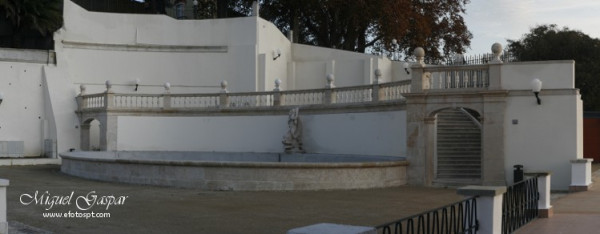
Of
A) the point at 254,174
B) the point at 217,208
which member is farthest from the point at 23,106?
the point at 217,208

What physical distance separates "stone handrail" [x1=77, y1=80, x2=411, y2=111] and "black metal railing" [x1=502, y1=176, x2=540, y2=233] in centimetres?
932

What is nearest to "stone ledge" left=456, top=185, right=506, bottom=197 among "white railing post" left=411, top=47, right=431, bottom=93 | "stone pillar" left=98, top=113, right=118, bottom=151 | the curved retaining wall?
the curved retaining wall

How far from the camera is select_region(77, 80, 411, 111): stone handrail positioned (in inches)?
916

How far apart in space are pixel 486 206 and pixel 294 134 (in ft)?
54.6

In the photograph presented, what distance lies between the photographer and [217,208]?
48.4 feet

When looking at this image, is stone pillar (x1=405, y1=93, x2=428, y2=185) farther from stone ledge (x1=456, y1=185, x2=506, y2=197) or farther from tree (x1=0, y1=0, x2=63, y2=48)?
tree (x1=0, y1=0, x2=63, y2=48)

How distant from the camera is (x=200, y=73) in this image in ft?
115

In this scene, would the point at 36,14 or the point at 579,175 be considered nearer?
the point at 579,175

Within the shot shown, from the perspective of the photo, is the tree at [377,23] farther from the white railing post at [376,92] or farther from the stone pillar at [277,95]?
the white railing post at [376,92]

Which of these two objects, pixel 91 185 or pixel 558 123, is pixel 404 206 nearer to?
pixel 558 123

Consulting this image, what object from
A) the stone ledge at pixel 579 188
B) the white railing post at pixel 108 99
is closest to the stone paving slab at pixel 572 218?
the stone ledge at pixel 579 188

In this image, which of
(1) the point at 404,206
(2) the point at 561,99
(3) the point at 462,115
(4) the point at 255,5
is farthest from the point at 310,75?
(1) the point at 404,206

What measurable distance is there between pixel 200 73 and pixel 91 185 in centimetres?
1585

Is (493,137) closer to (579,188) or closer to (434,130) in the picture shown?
(434,130)
